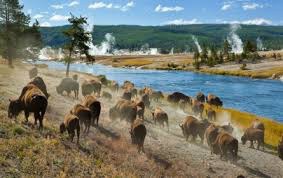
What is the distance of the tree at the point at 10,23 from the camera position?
68.2m

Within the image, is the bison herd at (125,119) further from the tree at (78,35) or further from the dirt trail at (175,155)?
the tree at (78,35)

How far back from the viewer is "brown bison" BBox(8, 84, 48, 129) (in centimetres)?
2295

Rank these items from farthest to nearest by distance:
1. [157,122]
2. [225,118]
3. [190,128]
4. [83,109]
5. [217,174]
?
[225,118] → [157,122] → [190,128] → [83,109] → [217,174]

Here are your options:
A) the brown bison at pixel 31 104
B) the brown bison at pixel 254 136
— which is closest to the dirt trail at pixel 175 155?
the brown bison at pixel 254 136

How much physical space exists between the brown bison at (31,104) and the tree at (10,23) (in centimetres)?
4596

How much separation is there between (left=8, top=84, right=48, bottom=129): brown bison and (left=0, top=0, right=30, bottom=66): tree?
4596 cm

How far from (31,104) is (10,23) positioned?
49.6 metres

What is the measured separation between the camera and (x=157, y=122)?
35.8m

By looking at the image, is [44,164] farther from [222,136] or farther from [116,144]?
[222,136]

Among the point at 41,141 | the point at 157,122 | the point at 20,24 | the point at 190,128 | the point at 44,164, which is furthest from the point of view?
the point at 20,24

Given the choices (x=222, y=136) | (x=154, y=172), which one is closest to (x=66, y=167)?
(x=154, y=172)

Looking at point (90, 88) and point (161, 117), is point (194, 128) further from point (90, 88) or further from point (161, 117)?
point (90, 88)

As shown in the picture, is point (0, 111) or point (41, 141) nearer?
point (41, 141)

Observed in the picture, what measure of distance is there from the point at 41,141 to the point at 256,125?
21700 mm
